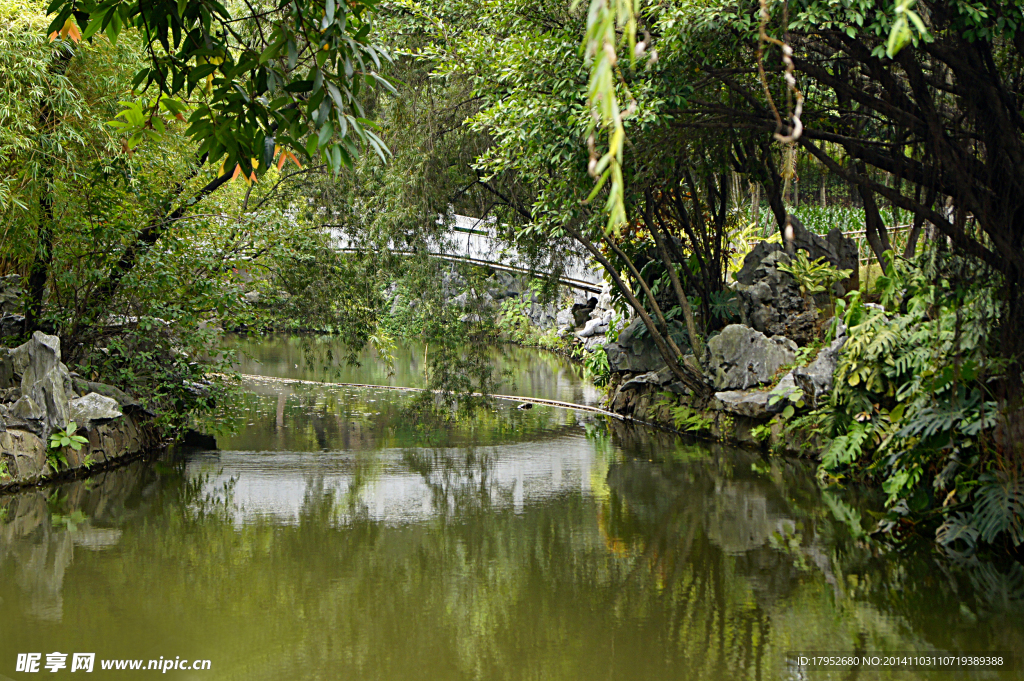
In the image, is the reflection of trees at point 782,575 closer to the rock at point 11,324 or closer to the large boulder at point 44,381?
the large boulder at point 44,381

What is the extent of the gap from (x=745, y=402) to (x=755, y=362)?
0.59 m

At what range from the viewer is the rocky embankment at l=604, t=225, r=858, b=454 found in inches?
359

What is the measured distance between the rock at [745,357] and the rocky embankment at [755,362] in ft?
0.04

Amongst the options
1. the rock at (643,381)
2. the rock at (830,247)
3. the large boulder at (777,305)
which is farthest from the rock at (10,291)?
the rock at (830,247)

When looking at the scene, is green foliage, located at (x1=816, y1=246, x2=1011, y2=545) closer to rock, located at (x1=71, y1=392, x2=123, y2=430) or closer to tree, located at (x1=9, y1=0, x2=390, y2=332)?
tree, located at (x1=9, y1=0, x2=390, y2=332)

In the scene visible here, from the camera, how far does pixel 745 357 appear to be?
10156mm

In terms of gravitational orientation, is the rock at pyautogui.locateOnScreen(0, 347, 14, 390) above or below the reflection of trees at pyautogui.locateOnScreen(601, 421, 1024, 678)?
above

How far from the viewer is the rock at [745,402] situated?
9.63 metres

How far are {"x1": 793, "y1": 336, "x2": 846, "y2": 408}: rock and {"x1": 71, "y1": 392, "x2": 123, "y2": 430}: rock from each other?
276 inches

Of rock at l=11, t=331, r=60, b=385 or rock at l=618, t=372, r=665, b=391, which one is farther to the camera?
rock at l=618, t=372, r=665, b=391

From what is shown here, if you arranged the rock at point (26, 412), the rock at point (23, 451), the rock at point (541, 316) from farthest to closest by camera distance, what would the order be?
the rock at point (541, 316)
the rock at point (26, 412)
the rock at point (23, 451)

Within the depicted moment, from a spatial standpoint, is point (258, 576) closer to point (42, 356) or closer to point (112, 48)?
point (42, 356)

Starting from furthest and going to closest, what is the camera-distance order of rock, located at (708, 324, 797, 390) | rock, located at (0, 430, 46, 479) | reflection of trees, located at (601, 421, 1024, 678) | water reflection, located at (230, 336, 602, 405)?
water reflection, located at (230, 336, 602, 405) → rock, located at (708, 324, 797, 390) → rock, located at (0, 430, 46, 479) → reflection of trees, located at (601, 421, 1024, 678)

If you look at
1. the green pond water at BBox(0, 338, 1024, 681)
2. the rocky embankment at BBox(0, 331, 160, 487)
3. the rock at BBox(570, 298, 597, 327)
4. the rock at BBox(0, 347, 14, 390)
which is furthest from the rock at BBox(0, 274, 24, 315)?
the rock at BBox(570, 298, 597, 327)
